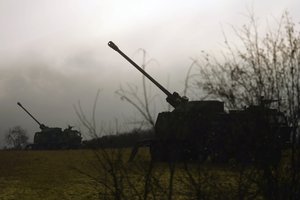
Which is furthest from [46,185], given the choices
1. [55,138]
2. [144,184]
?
[55,138]

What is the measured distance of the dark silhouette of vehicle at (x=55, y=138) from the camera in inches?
1836

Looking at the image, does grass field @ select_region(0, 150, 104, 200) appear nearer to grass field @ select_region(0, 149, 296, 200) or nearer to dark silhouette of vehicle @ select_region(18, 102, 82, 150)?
grass field @ select_region(0, 149, 296, 200)

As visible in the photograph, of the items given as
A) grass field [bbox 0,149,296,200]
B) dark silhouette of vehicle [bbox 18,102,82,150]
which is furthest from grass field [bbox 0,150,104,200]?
dark silhouette of vehicle [bbox 18,102,82,150]

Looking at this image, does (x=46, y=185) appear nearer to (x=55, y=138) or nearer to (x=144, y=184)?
(x=144, y=184)

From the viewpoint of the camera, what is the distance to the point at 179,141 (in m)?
5.26

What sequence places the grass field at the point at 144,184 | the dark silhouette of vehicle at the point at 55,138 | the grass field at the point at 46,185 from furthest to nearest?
the dark silhouette of vehicle at the point at 55,138
the grass field at the point at 46,185
the grass field at the point at 144,184

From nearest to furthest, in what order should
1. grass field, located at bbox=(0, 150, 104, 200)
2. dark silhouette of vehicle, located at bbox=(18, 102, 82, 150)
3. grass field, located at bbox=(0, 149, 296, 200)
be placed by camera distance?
grass field, located at bbox=(0, 149, 296, 200) < grass field, located at bbox=(0, 150, 104, 200) < dark silhouette of vehicle, located at bbox=(18, 102, 82, 150)

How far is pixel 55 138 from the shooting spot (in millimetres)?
47031

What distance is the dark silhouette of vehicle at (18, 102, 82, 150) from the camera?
46.6m

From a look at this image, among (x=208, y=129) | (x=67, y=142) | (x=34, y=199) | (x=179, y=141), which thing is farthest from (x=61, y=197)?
(x=67, y=142)

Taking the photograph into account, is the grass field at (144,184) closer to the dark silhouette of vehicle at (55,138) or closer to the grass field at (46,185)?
the grass field at (46,185)

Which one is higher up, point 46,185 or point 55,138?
point 55,138

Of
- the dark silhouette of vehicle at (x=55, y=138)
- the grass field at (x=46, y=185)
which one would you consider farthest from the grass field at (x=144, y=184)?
the dark silhouette of vehicle at (x=55, y=138)

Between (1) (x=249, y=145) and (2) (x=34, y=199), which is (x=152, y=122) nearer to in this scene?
(1) (x=249, y=145)
